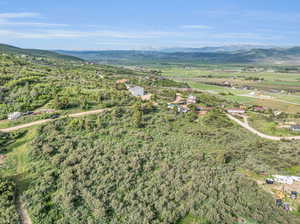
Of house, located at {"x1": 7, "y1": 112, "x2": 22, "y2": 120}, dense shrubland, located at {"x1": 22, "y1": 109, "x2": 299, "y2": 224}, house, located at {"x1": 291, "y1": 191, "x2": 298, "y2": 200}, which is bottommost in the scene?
house, located at {"x1": 291, "y1": 191, "x2": 298, "y2": 200}

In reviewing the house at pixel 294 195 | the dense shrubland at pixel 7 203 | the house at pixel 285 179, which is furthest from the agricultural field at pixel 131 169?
the house at pixel 285 179

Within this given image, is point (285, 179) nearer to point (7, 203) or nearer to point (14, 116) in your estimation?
point (7, 203)

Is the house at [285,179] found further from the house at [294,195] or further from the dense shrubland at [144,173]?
the house at [294,195]

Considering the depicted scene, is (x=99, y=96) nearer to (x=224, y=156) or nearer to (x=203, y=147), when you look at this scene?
(x=203, y=147)

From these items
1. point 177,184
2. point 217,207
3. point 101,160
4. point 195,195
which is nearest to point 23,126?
point 101,160

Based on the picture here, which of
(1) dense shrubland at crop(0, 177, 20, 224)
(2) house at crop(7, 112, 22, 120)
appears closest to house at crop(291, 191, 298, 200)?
(1) dense shrubland at crop(0, 177, 20, 224)

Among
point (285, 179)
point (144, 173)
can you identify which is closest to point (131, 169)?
point (144, 173)

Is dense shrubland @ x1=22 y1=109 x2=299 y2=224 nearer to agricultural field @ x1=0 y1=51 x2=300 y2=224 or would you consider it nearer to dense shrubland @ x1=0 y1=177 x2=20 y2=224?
agricultural field @ x1=0 y1=51 x2=300 y2=224

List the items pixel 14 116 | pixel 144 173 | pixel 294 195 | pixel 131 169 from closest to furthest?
1. pixel 294 195
2. pixel 144 173
3. pixel 131 169
4. pixel 14 116

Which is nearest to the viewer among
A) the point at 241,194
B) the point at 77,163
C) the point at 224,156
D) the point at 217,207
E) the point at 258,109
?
the point at 217,207
